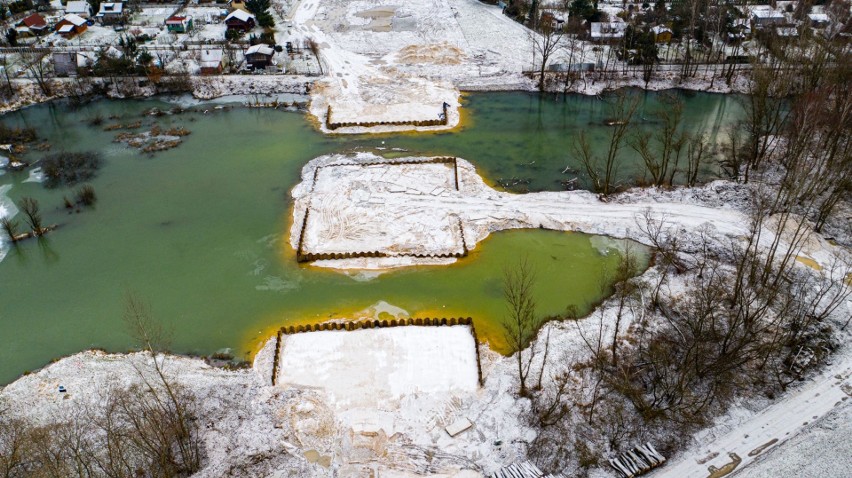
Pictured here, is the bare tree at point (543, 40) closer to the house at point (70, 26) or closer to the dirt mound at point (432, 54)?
the dirt mound at point (432, 54)

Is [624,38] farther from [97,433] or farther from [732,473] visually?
[97,433]

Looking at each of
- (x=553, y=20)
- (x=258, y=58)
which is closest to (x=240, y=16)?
(x=258, y=58)

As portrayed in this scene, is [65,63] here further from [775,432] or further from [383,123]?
[775,432]

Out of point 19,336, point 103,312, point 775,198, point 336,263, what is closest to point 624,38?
point 775,198

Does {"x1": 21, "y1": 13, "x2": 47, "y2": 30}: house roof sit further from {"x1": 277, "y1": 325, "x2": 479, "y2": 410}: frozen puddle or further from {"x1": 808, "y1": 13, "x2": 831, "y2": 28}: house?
{"x1": 808, "y1": 13, "x2": 831, "y2": 28}: house

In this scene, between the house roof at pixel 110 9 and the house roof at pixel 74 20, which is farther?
the house roof at pixel 110 9

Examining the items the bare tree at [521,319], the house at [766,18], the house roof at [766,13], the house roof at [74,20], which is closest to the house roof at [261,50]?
the house roof at [74,20]
